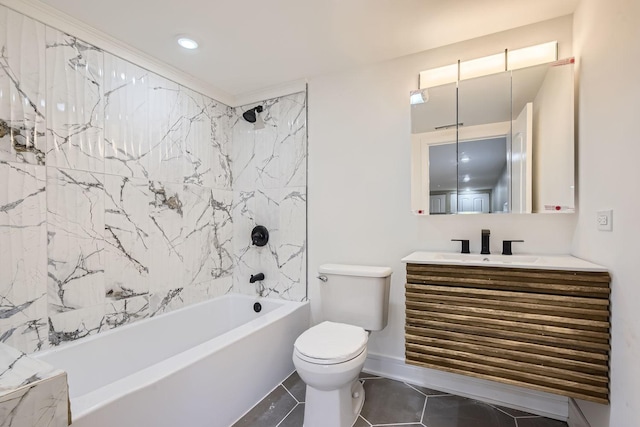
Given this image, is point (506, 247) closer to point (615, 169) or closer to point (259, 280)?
point (615, 169)

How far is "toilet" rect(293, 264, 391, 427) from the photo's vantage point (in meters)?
1.57

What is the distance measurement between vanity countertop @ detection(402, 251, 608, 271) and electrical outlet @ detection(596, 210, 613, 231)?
182mm

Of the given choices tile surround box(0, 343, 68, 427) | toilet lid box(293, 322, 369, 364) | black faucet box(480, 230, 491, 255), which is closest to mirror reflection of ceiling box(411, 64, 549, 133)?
black faucet box(480, 230, 491, 255)

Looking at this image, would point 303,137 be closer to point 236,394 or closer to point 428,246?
point 428,246

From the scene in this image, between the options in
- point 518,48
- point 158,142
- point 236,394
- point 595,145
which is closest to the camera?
point 595,145

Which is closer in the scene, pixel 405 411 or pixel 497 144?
pixel 405 411

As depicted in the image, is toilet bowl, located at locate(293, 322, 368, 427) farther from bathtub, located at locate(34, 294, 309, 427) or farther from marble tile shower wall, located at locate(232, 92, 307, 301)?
marble tile shower wall, located at locate(232, 92, 307, 301)

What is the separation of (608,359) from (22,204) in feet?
9.69

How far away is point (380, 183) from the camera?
230 cm

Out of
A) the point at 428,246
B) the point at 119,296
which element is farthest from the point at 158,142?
the point at 428,246

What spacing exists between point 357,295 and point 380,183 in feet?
2.81

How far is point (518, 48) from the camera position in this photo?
1.91 m

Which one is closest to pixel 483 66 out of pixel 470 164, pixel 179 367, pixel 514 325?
pixel 470 164

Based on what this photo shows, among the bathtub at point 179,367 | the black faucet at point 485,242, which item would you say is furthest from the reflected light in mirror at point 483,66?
the bathtub at point 179,367
